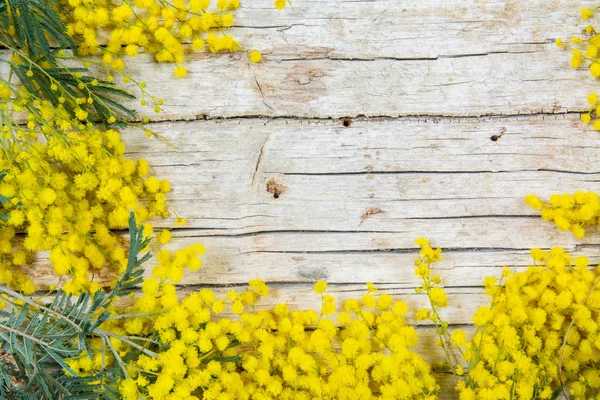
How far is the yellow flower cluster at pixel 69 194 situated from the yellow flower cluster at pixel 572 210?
1344 millimetres

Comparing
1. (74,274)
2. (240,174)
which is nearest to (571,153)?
(240,174)

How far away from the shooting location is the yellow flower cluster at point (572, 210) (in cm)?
191

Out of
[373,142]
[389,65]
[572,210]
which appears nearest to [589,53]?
[572,210]

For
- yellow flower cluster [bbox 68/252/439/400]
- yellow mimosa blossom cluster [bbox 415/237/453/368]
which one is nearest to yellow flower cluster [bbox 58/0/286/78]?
yellow flower cluster [bbox 68/252/439/400]

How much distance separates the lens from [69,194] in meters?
1.89

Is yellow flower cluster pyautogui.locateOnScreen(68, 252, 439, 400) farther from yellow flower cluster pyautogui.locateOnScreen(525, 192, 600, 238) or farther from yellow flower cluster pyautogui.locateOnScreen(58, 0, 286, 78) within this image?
yellow flower cluster pyautogui.locateOnScreen(58, 0, 286, 78)

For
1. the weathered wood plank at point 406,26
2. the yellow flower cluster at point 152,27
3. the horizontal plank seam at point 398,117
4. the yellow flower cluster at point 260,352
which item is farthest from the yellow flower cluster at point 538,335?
the yellow flower cluster at point 152,27

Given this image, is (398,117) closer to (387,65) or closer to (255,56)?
(387,65)

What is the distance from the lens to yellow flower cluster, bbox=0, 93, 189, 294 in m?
1.76

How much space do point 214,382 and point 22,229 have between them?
0.90 meters

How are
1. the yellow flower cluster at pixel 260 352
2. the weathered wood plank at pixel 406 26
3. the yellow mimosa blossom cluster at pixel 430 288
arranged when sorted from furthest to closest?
the weathered wood plank at pixel 406 26 → the yellow mimosa blossom cluster at pixel 430 288 → the yellow flower cluster at pixel 260 352

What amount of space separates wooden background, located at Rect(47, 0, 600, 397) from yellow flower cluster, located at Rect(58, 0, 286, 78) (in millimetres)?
69

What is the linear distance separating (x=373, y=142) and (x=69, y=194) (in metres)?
1.08

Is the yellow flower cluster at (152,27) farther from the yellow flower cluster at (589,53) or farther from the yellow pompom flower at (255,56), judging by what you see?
the yellow flower cluster at (589,53)
